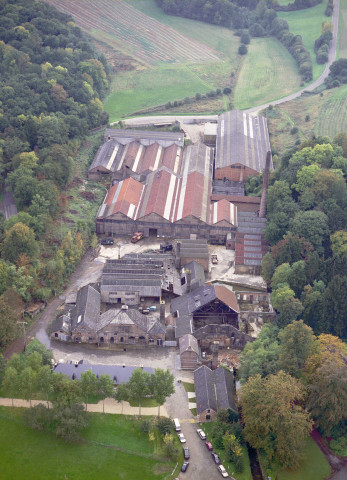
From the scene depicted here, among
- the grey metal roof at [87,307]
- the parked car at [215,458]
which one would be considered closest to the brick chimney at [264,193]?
the grey metal roof at [87,307]

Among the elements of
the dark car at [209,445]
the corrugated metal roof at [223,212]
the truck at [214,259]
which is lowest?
the dark car at [209,445]

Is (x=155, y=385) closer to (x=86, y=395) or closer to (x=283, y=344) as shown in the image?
(x=86, y=395)

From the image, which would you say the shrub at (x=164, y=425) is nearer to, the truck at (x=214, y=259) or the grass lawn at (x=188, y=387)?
the grass lawn at (x=188, y=387)

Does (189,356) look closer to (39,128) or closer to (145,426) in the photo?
(145,426)

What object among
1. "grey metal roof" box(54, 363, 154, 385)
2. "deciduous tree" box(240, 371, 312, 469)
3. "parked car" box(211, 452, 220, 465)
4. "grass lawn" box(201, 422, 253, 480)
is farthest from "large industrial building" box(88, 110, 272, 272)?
"parked car" box(211, 452, 220, 465)

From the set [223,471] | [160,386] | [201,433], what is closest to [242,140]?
[160,386]

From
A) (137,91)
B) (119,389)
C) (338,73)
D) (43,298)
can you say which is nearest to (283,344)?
(119,389)
